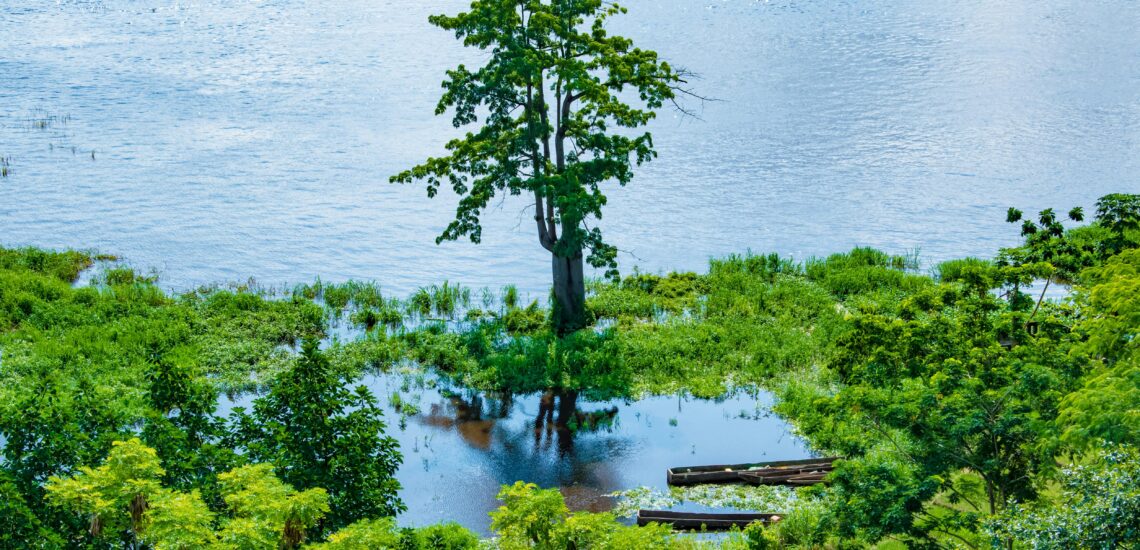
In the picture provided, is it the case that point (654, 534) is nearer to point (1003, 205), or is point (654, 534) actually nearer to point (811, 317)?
point (811, 317)

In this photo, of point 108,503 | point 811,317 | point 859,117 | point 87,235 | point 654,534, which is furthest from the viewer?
point 859,117

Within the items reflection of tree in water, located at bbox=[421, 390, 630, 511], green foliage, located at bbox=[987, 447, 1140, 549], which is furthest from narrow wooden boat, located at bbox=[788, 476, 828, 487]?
green foliage, located at bbox=[987, 447, 1140, 549]

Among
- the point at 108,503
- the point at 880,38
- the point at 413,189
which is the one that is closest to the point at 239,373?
the point at 108,503

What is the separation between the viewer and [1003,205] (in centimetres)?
3822

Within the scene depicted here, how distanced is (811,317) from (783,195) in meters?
12.9

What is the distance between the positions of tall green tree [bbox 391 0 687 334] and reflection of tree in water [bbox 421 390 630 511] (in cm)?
419

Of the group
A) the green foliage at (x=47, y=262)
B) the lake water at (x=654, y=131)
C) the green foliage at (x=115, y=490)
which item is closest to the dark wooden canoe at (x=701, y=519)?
the green foliage at (x=115, y=490)

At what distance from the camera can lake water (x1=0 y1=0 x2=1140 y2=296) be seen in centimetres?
3681

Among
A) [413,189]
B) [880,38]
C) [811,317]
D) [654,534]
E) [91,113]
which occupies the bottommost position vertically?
[654,534]

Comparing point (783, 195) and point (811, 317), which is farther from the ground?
point (783, 195)

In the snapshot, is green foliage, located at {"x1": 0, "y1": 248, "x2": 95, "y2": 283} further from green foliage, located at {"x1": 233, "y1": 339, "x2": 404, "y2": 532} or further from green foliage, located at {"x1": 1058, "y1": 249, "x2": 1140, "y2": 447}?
green foliage, located at {"x1": 1058, "y1": 249, "x2": 1140, "y2": 447}

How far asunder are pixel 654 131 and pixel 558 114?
21.7 metres

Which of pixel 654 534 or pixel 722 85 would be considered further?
pixel 722 85

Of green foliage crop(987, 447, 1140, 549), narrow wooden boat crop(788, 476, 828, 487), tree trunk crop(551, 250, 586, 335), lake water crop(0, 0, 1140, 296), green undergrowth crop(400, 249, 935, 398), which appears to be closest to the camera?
green foliage crop(987, 447, 1140, 549)
